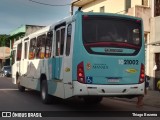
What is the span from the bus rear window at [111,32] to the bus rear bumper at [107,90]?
1.31 m

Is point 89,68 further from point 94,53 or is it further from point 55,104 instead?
point 55,104

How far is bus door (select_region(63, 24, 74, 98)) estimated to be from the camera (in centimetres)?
1221

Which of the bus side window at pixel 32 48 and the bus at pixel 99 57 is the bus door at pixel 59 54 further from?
the bus side window at pixel 32 48

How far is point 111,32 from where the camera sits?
40.8ft

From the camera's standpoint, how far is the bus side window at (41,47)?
1592 centimetres

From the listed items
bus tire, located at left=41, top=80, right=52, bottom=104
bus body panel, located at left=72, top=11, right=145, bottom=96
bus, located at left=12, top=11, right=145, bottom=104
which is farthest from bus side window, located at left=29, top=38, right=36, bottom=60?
bus body panel, located at left=72, top=11, right=145, bottom=96

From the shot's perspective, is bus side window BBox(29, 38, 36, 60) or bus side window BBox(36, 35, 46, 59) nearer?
bus side window BBox(36, 35, 46, 59)

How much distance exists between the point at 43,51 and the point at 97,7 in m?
18.8

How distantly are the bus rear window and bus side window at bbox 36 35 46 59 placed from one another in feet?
13.3

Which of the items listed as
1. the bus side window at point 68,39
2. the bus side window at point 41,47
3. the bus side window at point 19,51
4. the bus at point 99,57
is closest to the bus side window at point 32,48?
the bus side window at point 41,47

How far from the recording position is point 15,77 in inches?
883

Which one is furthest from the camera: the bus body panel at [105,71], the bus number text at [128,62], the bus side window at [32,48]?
the bus side window at [32,48]

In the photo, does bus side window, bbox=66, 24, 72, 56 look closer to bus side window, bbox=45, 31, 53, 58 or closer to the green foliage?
bus side window, bbox=45, 31, 53, 58

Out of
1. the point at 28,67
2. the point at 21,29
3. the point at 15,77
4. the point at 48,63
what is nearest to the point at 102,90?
the point at 48,63
